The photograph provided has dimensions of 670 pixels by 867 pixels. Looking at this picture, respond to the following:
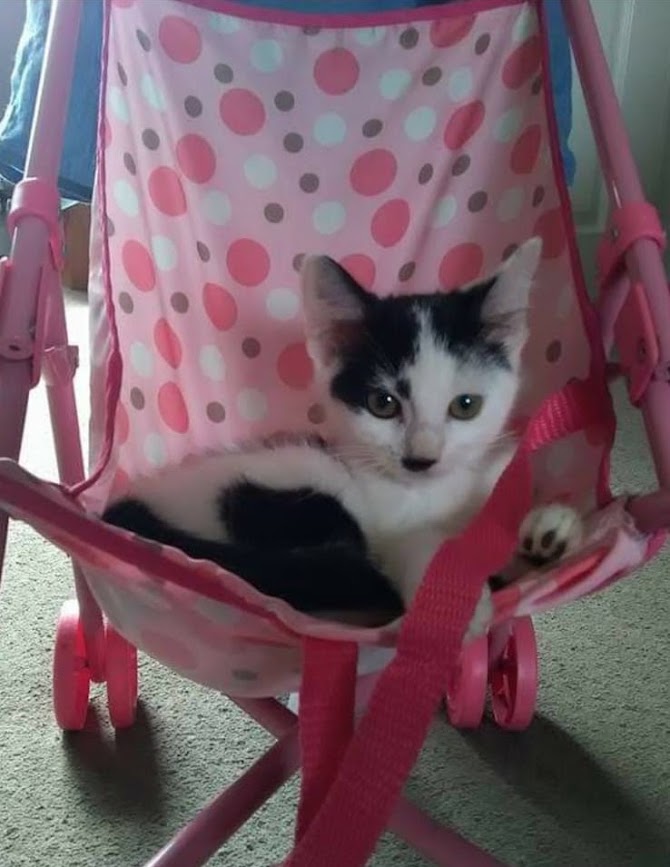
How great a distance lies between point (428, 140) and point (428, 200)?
59 millimetres

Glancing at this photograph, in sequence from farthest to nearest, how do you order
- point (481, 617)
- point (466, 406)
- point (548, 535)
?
point (466, 406) < point (548, 535) < point (481, 617)

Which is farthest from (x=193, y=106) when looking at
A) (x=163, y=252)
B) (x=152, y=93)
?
(x=163, y=252)

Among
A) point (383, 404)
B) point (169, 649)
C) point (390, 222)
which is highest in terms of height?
point (390, 222)

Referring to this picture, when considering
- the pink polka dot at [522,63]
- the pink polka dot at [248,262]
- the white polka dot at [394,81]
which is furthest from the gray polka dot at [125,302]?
the pink polka dot at [522,63]

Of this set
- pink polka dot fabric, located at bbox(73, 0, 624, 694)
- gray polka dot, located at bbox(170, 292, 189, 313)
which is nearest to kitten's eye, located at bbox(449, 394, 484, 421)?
pink polka dot fabric, located at bbox(73, 0, 624, 694)

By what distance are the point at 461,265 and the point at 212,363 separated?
278mm

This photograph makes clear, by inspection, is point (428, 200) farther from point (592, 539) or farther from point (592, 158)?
point (592, 158)

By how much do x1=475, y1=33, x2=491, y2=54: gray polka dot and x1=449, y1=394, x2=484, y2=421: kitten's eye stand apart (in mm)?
366

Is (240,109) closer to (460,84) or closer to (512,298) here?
(460,84)

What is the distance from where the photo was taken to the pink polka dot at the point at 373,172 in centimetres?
111

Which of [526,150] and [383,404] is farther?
[526,150]

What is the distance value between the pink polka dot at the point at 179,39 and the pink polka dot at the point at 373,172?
0.19 metres

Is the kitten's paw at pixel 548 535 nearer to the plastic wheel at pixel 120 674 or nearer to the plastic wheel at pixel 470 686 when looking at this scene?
the plastic wheel at pixel 470 686

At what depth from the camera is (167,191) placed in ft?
3.50
